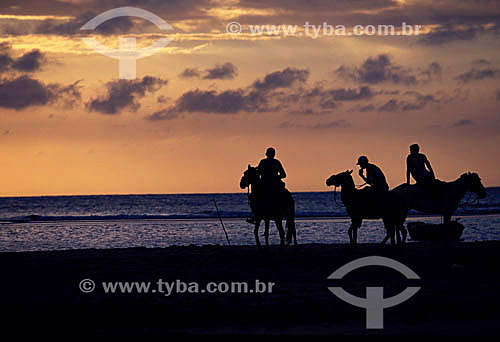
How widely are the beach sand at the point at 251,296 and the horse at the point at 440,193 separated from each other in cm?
141

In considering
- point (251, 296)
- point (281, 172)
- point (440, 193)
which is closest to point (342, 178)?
point (281, 172)

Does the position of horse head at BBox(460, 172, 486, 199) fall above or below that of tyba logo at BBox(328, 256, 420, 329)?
above

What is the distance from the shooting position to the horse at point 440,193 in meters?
18.0

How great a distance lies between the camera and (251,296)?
1088 centimetres

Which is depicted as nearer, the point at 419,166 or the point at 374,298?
the point at 374,298

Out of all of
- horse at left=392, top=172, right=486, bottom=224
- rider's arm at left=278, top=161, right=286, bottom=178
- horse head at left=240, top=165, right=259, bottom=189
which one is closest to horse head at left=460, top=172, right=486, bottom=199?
horse at left=392, top=172, right=486, bottom=224

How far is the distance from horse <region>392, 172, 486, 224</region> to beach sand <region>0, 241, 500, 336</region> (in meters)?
1.41

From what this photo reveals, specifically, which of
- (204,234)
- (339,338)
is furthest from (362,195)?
(204,234)

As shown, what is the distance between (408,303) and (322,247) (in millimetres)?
9185

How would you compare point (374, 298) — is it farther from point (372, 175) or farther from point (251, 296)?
point (372, 175)

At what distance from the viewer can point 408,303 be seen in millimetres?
9992

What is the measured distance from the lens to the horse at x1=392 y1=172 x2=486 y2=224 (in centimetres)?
1795

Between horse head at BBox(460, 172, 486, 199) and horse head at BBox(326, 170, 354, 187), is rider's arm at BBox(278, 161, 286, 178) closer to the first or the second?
horse head at BBox(326, 170, 354, 187)

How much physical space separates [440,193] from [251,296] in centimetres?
861
